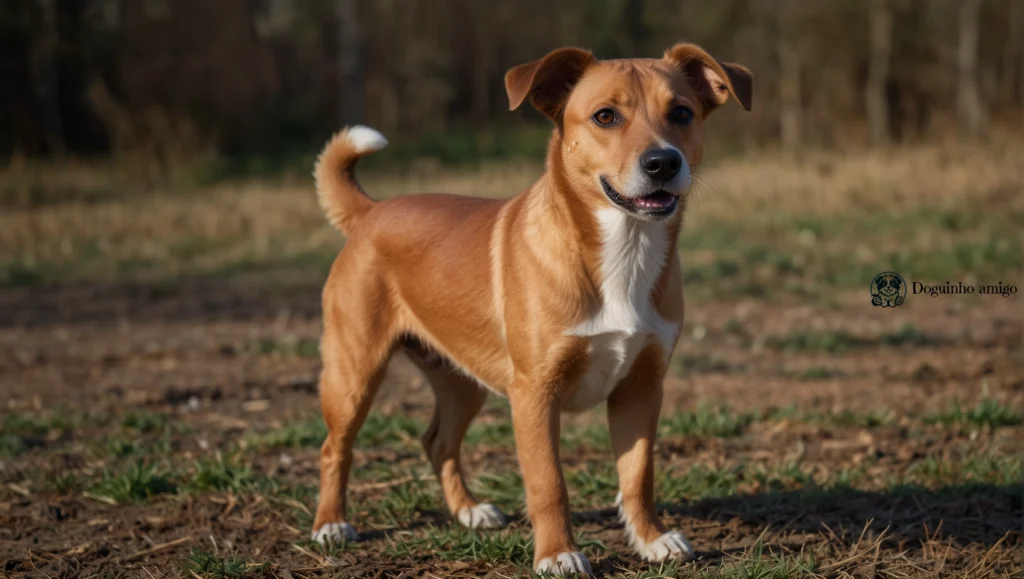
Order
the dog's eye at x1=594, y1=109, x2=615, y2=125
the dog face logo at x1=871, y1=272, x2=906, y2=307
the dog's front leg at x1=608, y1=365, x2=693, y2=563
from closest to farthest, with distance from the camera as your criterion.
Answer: the dog's eye at x1=594, y1=109, x2=615, y2=125 < the dog's front leg at x1=608, y1=365, x2=693, y2=563 < the dog face logo at x1=871, y1=272, x2=906, y2=307

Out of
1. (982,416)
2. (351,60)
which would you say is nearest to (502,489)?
(982,416)

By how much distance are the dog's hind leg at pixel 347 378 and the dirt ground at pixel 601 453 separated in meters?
0.22

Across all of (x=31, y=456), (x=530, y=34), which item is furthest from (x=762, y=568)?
(x=530, y=34)

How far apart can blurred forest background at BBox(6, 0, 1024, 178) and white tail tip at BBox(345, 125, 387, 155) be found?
44.1 ft

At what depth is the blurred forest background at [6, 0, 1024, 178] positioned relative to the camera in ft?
63.4

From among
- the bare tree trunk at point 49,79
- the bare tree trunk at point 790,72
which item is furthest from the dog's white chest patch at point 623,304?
the bare tree trunk at point 49,79

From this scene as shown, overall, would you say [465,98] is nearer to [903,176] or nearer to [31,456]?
[903,176]

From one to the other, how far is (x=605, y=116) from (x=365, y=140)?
1426 mm

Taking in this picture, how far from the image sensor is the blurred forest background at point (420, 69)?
1931 cm

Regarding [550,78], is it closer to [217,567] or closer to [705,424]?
[217,567]

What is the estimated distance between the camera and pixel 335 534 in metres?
4.32

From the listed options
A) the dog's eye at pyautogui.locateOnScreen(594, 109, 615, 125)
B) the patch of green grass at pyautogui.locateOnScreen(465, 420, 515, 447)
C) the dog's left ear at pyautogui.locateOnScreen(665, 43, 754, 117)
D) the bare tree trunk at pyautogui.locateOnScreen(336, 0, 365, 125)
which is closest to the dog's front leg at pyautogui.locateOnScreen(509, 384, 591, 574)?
the dog's eye at pyautogui.locateOnScreen(594, 109, 615, 125)

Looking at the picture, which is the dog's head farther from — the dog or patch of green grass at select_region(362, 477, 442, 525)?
patch of green grass at select_region(362, 477, 442, 525)

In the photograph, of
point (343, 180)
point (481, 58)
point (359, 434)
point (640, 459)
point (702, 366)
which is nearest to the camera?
point (640, 459)
